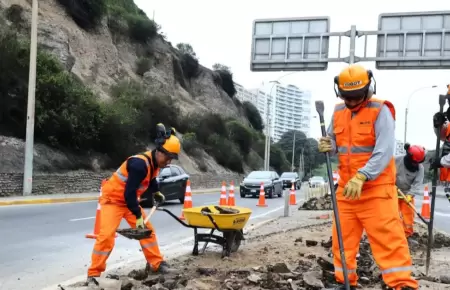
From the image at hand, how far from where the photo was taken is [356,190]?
4.17 m

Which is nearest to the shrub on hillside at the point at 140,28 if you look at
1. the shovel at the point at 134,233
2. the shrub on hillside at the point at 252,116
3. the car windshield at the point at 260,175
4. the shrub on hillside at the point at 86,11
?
the shrub on hillside at the point at 86,11

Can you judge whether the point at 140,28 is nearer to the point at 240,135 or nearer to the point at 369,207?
the point at 240,135

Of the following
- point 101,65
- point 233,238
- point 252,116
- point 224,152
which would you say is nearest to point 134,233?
point 233,238

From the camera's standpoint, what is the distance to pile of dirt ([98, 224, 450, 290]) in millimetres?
5297

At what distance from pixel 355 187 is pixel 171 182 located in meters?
14.2

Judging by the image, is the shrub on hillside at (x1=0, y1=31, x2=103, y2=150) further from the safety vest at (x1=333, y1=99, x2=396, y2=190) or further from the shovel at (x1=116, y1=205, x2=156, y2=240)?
the safety vest at (x1=333, y1=99, x2=396, y2=190)

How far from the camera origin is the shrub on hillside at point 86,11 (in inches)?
1416

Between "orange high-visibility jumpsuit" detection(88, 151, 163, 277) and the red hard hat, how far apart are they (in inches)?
172

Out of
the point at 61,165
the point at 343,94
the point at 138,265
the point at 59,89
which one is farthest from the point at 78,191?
the point at 343,94

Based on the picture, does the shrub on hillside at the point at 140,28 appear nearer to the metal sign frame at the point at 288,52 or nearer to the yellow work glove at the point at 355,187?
the metal sign frame at the point at 288,52

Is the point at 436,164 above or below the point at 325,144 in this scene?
below

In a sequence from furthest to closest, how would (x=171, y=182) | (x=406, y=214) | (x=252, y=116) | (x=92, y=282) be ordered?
(x=252, y=116), (x=171, y=182), (x=406, y=214), (x=92, y=282)

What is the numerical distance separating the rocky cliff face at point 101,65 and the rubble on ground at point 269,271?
14.6 m

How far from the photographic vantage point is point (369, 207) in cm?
437
